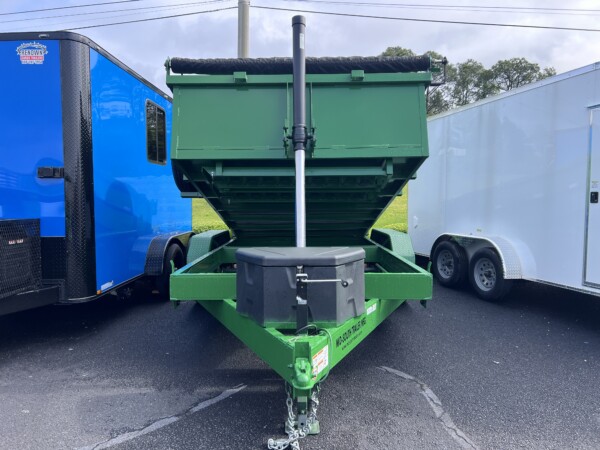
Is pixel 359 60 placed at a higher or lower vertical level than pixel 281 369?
higher

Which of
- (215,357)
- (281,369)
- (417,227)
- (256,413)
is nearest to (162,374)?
(215,357)

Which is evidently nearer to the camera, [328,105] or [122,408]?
[122,408]

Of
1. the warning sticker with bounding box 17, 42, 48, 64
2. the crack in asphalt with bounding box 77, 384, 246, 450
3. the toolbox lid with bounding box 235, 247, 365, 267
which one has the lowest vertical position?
the crack in asphalt with bounding box 77, 384, 246, 450

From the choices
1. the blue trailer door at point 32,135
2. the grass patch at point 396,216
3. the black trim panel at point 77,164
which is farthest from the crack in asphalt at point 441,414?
the grass patch at point 396,216

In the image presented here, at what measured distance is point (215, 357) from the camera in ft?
13.6

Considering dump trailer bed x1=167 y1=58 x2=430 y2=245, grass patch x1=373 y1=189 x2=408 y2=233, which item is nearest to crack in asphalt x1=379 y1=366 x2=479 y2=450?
dump trailer bed x1=167 y1=58 x2=430 y2=245

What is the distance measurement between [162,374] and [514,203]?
4805mm

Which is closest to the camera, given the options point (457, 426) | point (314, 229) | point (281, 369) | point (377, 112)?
point (281, 369)

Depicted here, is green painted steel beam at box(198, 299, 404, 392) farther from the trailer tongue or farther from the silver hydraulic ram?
the silver hydraulic ram

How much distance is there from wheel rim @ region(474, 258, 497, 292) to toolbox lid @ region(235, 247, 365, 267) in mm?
4084

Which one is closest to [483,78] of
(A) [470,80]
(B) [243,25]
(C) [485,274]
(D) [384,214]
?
(A) [470,80]

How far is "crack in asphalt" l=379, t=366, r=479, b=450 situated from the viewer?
279 cm

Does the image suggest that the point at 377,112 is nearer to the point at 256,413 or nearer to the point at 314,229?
the point at 314,229

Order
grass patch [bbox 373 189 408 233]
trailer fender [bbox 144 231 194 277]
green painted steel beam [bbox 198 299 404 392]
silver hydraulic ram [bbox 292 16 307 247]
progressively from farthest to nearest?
grass patch [bbox 373 189 408 233] → trailer fender [bbox 144 231 194 277] → silver hydraulic ram [bbox 292 16 307 247] → green painted steel beam [bbox 198 299 404 392]
